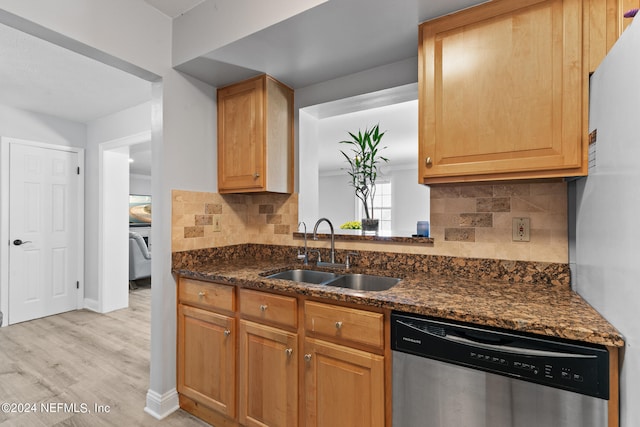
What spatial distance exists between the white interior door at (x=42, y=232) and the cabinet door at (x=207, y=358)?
9.38 ft

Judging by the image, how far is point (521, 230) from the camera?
61.4 inches

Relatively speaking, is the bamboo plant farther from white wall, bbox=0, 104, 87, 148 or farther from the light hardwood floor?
white wall, bbox=0, 104, 87, 148

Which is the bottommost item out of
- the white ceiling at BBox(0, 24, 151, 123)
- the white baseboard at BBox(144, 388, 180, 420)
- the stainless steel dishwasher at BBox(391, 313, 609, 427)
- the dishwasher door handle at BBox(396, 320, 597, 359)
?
the white baseboard at BBox(144, 388, 180, 420)

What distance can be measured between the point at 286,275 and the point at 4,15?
1815 millimetres

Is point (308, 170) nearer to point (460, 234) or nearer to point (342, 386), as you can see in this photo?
point (460, 234)

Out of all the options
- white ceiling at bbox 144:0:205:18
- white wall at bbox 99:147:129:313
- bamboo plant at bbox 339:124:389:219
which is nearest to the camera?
white ceiling at bbox 144:0:205:18

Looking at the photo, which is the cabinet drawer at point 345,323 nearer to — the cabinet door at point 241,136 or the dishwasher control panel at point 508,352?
the dishwasher control panel at point 508,352

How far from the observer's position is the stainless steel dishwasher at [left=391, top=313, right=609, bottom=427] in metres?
0.93

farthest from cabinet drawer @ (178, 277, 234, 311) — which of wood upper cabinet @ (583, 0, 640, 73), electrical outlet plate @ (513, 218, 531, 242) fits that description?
wood upper cabinet @ (583, 0, 640, 73)

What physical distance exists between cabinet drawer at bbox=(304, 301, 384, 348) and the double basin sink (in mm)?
327

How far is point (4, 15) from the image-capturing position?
1.35 meters

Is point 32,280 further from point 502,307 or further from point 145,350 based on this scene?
point 502,307

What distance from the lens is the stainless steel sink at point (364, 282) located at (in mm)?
1766

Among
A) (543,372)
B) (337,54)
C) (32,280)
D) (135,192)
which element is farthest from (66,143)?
(543,372)
